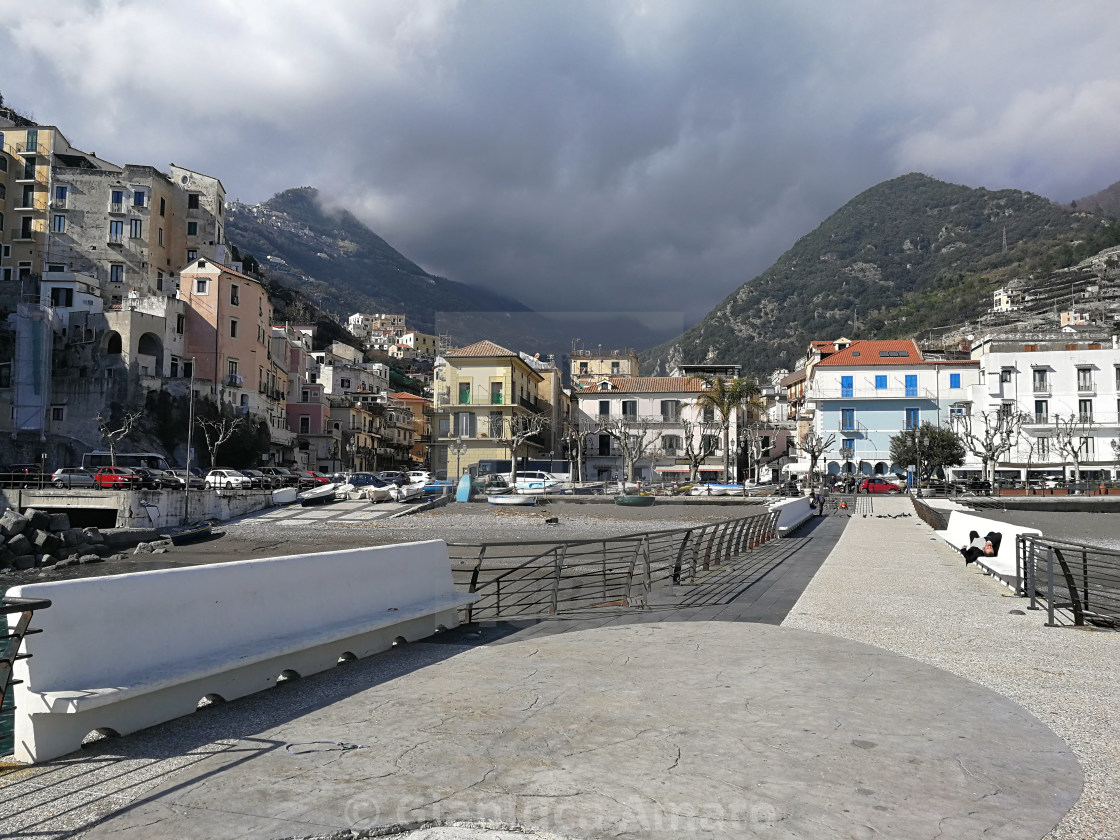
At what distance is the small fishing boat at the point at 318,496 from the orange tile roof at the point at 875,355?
4345 centimetres

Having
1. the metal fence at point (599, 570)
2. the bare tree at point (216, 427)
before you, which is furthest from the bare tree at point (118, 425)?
the metal fence at point (599, 570)

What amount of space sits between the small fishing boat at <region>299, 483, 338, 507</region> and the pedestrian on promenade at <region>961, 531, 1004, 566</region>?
35423 mm

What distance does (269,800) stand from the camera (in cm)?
410

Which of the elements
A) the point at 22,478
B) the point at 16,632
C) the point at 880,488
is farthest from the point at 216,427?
the point at 16,632

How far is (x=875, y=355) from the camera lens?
71.2 metres

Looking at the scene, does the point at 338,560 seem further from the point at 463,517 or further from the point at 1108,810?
the point at 463,517

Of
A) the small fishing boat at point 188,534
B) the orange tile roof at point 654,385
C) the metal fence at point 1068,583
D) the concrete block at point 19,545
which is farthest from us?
the orange tile roof at point 654,385

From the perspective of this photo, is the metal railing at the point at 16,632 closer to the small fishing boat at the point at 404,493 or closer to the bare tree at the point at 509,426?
the small fishing boat at the point at 404,493

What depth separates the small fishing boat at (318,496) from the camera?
44.6m

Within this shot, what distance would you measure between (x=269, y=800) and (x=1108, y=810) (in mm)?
4083

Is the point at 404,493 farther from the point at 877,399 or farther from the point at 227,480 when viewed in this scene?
the point at 877,399

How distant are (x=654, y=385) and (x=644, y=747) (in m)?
68.9

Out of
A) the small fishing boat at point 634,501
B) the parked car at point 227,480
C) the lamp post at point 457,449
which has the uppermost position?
the lamp post at point 457,449

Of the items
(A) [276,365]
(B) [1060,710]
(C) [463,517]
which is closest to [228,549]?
(C) [463,517]
